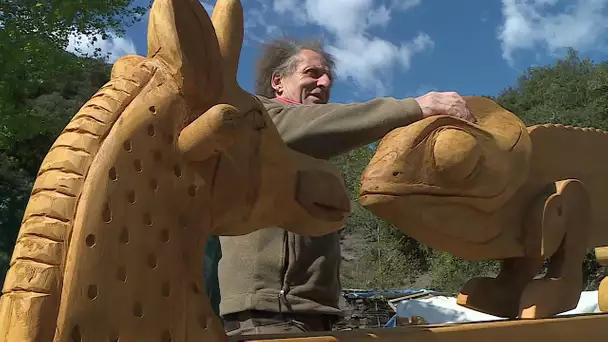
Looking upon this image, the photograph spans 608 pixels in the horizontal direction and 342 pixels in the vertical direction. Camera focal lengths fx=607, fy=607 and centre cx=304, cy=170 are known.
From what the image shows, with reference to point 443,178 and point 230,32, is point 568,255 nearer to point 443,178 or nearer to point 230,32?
point 443,178

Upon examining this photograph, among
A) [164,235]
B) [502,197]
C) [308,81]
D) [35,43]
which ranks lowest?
[164,235]

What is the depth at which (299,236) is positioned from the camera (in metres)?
1.20

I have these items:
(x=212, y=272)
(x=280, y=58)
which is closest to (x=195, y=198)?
(x=280, y=58)

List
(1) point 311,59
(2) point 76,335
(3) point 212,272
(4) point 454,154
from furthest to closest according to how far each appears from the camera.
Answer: (3) point 212,272 → (1) point 311,59 → (4) point 454,154 → (2) point 76,335

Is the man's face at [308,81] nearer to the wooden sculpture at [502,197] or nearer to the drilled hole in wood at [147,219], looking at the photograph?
the wooden sculpture at [502,197]

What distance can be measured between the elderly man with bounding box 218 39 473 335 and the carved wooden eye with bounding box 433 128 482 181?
9 cm

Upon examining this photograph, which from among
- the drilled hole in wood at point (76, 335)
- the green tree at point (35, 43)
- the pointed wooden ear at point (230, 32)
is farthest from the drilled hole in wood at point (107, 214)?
the green tree at point (35, 43)

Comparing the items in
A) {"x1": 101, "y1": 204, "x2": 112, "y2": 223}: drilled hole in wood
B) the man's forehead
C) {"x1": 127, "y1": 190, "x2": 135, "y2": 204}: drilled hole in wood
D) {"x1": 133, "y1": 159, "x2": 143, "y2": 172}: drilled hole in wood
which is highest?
the man's forehead

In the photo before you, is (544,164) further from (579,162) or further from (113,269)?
(113,269)

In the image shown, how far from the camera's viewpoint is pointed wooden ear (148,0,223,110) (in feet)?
2.16

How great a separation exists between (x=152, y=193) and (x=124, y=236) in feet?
0.18

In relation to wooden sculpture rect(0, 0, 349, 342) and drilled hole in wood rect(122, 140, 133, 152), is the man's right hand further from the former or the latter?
drilled hole in wood rect(122, 140, 133, 152)

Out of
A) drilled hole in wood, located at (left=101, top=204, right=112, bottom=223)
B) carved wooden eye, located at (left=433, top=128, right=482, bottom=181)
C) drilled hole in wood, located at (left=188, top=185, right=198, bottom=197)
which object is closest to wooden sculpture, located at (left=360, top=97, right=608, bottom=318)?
carved wooden eye, located at (left=433, top=128, right=482, bottom=181)

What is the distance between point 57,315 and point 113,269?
6 cm
